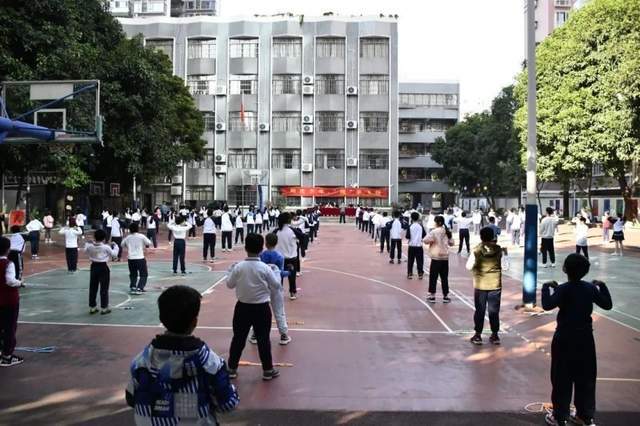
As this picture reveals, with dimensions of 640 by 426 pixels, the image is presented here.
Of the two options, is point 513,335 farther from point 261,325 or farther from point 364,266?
point 364,266

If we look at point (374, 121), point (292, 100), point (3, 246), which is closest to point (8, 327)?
point (3, 246)

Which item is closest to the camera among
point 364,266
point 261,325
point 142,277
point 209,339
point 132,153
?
point 261,325

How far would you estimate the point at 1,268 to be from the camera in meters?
6.98

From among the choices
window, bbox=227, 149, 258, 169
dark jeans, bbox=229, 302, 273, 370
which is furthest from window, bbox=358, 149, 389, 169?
dark jeans, bbox=229, 302, 273, 370

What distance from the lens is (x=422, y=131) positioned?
72.4 metres

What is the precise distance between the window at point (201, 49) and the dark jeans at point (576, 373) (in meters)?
55.8

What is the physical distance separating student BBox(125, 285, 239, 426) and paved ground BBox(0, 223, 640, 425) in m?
2.51

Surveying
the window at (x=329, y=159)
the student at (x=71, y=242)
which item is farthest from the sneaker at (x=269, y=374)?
the window at (x=329, y=159)

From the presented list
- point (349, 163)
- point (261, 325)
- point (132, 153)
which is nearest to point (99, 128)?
point (261, 325)

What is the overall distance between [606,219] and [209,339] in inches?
918

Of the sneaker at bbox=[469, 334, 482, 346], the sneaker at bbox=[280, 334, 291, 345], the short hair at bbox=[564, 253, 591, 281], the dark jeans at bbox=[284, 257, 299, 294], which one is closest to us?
the short hair at bbox=[564, 253, 591, 281]

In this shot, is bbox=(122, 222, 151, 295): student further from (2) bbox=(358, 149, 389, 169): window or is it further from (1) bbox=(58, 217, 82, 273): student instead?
(2) bbox=(358, 149, 389, 169): window

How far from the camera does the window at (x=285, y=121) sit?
5691 centimetres

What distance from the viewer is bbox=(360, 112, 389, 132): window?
56.5m
